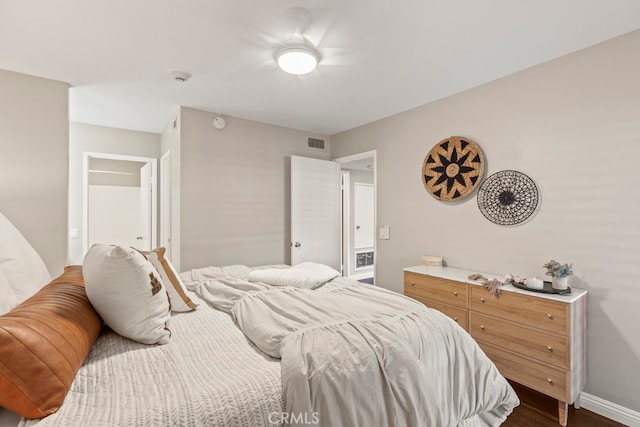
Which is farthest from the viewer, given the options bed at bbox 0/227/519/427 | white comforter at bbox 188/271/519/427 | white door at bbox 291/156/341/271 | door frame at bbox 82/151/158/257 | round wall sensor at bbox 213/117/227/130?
white door at bbox 291/156/341/271

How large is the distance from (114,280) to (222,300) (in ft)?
2.48

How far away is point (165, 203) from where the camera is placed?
3883mm

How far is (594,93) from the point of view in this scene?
81.0 inches

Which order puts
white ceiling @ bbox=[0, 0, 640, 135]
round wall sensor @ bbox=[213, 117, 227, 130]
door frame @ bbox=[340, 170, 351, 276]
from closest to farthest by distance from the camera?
white ceiling @ bbox=[0, 0, 640, 135] → round wall sensor @ bbox=[213, 117, 227, 130] → door frame @ bbox=[340, 170, 351, 276]

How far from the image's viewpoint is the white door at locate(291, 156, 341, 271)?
151 inches

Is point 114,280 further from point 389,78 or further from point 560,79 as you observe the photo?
point 560,79

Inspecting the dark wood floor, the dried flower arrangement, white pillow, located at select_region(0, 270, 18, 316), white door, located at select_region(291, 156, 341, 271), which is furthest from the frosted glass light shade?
the dark wood floor

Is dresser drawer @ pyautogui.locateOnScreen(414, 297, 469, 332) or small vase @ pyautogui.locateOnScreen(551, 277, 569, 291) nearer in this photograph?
small vase @ pyautogui.locateOnScreen(551, 277, 569, 291)

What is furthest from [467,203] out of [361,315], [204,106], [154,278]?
[204,106]

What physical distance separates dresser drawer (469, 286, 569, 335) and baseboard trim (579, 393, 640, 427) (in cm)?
66

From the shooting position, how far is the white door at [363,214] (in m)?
6.07

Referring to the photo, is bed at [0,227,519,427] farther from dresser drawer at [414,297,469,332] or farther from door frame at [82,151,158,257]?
door frame at [82,151,158,257]

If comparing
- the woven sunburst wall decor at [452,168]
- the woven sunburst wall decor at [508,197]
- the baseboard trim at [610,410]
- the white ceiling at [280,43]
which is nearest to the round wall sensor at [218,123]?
the white ceiling at [280,43]

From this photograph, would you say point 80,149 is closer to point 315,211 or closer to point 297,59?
point 315,211
